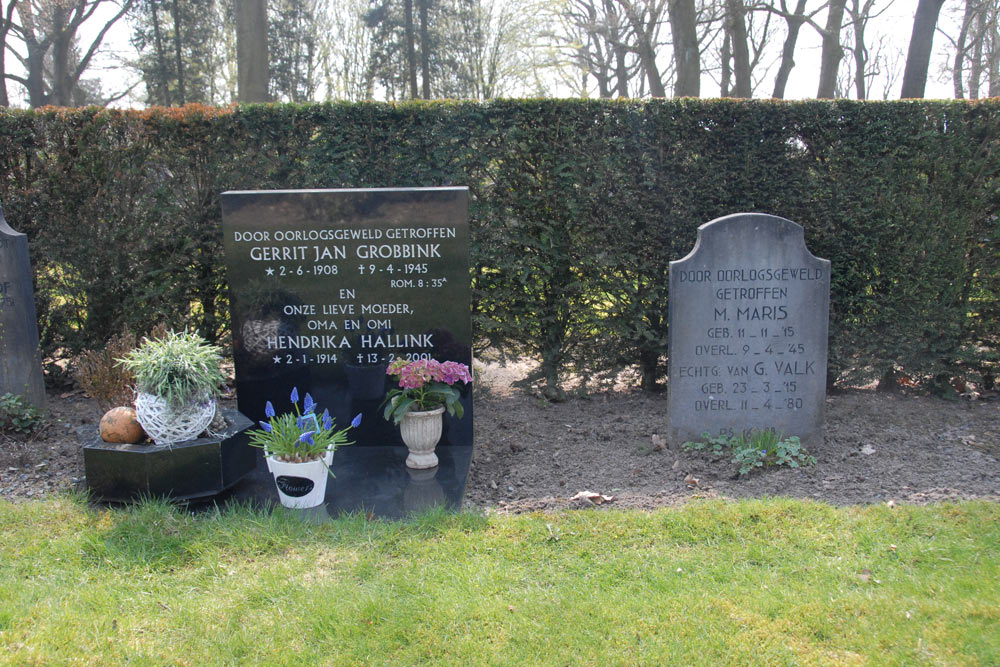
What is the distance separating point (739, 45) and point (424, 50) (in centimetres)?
1130

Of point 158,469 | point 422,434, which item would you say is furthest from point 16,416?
point 422,434

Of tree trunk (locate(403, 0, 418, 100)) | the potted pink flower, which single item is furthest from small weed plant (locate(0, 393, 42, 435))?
tree trunk (locate(403, 0, 418, 100))

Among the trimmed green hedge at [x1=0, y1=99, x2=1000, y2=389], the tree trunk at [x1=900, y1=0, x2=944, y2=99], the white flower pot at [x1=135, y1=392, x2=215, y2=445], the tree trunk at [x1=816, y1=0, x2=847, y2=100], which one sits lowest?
the white flower pot at [x1=135, y1=392, x2=215, y2=445]

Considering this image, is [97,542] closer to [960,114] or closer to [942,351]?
[942,351]

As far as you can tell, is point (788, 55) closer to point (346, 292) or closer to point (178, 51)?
point (346, 292)

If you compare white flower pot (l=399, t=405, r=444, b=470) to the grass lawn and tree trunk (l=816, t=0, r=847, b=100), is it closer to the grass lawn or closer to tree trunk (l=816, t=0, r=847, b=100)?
the grass lawn

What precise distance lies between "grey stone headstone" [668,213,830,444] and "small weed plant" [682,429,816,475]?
7 cm

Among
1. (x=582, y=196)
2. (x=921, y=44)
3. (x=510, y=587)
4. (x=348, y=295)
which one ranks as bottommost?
(x=510, y=587)

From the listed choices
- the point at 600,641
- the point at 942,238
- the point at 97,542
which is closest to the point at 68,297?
the point at 97,542

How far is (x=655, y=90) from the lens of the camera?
63.7ft

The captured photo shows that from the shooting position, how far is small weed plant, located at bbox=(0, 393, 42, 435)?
5.38m

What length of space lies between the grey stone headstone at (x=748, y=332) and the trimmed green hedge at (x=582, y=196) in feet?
3.85

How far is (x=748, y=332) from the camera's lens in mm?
4949

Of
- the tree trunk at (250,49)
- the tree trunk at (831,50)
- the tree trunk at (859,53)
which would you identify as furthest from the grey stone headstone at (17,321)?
→ the tree trunk at (859,53)
